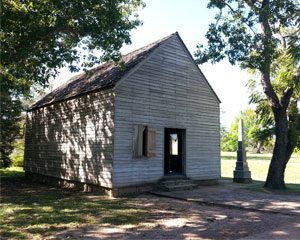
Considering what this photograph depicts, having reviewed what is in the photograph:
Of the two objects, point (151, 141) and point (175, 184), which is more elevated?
point (151, 141)

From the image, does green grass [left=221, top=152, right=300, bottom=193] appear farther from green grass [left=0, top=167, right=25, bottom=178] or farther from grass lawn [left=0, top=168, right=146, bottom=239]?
green grass [left=0, top=167, right=25, bottom=178]

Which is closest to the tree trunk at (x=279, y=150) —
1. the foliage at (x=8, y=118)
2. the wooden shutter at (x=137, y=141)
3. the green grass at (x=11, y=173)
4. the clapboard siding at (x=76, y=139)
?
the wooden shutter at (x=137, y=141)

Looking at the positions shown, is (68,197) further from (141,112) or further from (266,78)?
(266,78)

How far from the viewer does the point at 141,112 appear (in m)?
15.0

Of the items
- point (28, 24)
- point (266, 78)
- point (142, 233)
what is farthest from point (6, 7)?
point (266, 78)

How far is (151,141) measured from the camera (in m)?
15.1

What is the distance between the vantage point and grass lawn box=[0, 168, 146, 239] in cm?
887

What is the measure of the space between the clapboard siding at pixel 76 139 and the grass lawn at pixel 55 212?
1.25 meters

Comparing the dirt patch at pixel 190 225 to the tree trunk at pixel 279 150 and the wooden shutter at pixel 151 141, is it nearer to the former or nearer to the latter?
the wooden shutter at pixel 151 141

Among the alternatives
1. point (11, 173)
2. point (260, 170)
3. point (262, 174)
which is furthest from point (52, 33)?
point (260, 170)

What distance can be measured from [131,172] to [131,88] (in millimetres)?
3504

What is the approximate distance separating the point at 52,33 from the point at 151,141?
19.4 ft

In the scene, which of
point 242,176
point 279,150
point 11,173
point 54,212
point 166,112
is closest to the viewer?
point 54,212

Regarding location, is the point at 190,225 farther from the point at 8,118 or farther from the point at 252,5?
the point at 8,118
